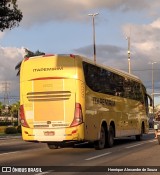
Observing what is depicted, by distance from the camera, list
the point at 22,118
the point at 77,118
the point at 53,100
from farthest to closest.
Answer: the point at 22,118
the point at 53,100
the point at 77,118

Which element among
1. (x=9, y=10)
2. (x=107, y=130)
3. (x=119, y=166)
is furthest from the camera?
(x=9, y=10)

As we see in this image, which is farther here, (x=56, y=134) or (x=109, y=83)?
(x=109, y=83)

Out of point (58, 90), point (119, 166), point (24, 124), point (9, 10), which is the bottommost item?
point (119, 166)

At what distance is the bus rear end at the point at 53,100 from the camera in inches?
689

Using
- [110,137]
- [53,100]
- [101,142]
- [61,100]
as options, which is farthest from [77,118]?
[110,137]

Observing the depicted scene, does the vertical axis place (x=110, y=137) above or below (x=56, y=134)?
below

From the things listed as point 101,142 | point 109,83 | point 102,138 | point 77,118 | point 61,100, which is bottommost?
point 101,142

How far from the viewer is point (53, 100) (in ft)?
58.3

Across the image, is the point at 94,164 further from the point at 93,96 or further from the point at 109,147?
the point at 109,147

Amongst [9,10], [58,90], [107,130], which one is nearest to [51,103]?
[58,90]

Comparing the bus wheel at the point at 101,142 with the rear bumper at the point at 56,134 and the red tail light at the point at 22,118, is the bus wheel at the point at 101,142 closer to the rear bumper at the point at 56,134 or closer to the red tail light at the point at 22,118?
the rear bumper at the point at 56,134

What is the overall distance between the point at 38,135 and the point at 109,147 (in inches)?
177

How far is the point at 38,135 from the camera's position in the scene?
17.8 meters

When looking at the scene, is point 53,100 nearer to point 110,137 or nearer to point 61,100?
point 61,100
